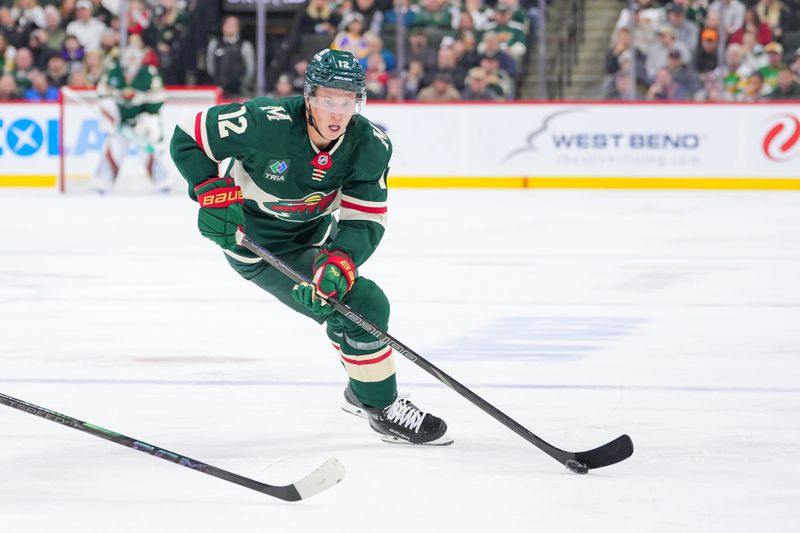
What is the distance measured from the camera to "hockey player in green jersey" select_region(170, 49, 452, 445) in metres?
3.25

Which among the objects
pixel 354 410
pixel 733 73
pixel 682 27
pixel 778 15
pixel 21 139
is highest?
pixel 778 15

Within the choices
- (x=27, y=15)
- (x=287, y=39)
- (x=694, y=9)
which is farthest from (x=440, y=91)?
(x=27, y=15)

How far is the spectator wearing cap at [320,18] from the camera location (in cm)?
1266

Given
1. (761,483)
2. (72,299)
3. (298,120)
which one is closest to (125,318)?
(72,299)

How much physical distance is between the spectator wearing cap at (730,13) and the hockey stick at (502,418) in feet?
30.0

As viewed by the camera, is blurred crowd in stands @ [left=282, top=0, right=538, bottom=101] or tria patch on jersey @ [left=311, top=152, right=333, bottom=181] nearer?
tria patch on jersey @ [left=311, top=152, right=333, bottom=181]

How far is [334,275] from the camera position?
3172 mm

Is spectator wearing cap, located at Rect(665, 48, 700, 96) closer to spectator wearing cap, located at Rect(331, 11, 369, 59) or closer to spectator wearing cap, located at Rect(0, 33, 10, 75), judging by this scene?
spectator wearing cap, located at Rect(331, 11, 369, 59)

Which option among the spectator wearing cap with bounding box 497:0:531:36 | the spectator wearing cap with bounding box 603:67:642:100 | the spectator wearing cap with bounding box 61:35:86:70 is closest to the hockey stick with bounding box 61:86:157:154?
the spectator wearing cap with bounding box 61:35:86:70

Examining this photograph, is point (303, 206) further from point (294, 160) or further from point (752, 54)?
point (752, 54)

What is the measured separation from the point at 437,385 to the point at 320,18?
9.02 m

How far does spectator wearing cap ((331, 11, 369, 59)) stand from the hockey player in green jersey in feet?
29.9

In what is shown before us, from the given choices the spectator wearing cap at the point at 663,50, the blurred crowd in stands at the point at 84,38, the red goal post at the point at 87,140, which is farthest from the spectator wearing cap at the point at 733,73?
the blurred crowd in stands at the point at 84,38

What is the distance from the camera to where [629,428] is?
347cm
